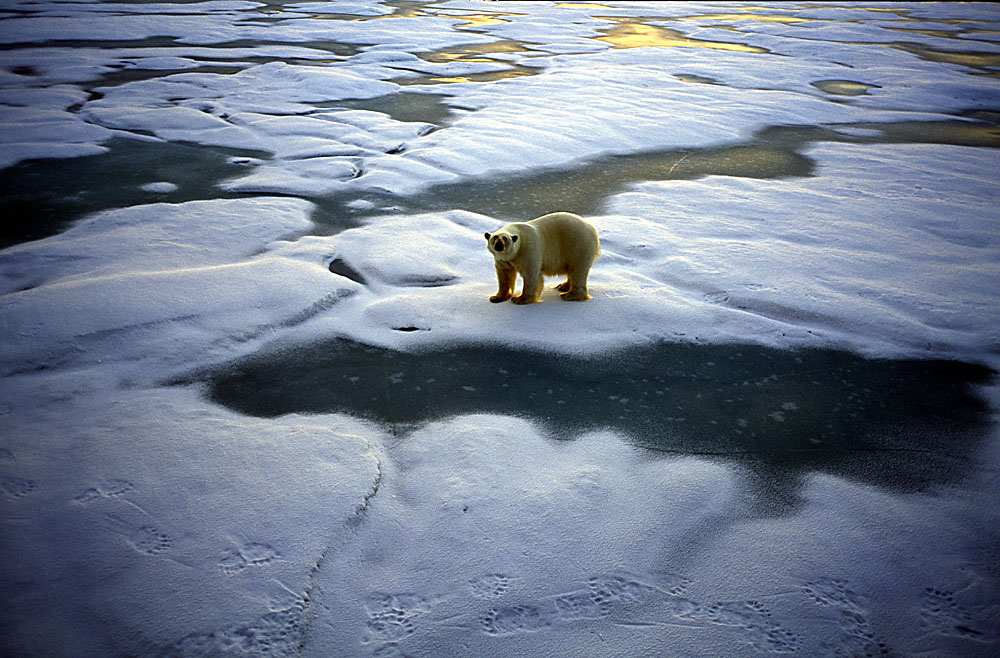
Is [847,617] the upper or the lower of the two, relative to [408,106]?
lower

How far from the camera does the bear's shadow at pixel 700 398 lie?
8.75 ft

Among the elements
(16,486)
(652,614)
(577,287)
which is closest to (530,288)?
(577,287)

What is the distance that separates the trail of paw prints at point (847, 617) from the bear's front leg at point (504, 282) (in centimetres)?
219

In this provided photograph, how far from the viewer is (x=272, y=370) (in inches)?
126

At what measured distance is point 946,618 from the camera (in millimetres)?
1958

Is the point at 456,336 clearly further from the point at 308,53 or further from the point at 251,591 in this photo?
the point at 308,53

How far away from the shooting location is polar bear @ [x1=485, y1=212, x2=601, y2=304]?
3.60 m

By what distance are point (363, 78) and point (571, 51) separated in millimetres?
5479

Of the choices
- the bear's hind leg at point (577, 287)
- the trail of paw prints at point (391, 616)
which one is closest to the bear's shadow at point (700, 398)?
the bear's hind leg at point (577, 287)

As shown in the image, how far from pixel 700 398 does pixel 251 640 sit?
6.85 feet

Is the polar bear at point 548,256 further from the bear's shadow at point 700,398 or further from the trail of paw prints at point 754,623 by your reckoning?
the trail of paw prints at point 754,623

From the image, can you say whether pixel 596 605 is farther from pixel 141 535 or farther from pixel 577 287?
pixel 577 287

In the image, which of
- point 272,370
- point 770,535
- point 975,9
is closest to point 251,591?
point 272,370

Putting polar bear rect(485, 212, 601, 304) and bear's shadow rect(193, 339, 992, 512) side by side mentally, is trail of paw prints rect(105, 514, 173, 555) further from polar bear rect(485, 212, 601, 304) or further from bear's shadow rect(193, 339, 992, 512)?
polar bear rect(485, 212, 601, 304)
